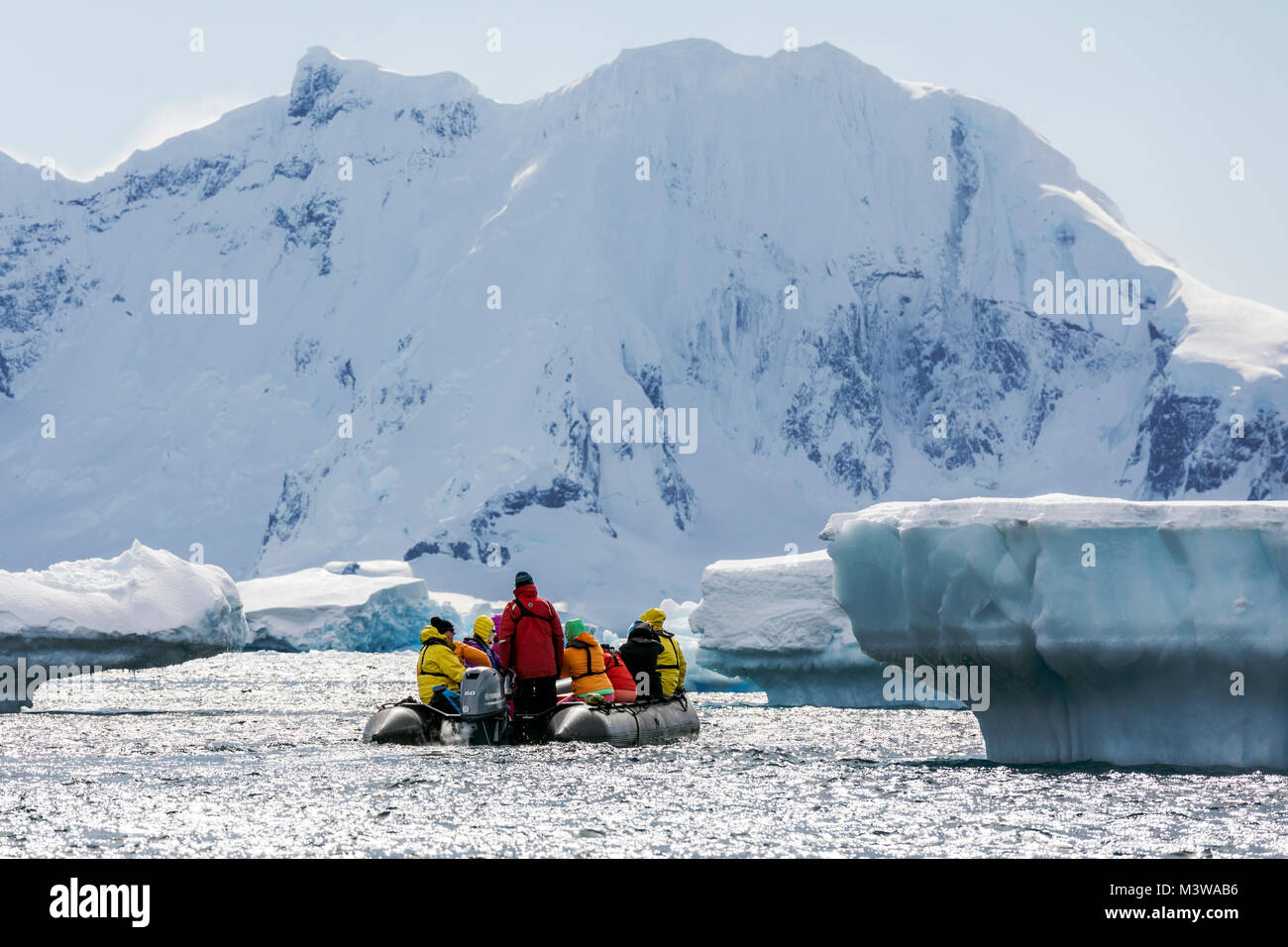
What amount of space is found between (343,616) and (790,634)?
52288 millimetres

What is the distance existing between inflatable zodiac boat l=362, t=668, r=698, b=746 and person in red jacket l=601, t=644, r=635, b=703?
0.39 m

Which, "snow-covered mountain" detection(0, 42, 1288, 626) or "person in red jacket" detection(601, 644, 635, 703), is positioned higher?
"snow-covered mountain" detection(0, 42, 1288, 626)

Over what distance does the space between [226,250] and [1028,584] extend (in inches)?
5650

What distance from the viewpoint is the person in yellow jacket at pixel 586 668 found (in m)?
20.3

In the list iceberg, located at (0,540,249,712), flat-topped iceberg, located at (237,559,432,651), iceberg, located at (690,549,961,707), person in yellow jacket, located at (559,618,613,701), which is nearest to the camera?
person in yellow jacket, located at (559,618,613,701)

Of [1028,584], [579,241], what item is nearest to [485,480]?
[579,241]

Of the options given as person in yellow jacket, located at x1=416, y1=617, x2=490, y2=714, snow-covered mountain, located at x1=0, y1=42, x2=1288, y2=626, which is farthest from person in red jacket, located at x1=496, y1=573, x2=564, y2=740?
snow-covered mountain, located at x1=0, y1=42, x2=1288, y2=626

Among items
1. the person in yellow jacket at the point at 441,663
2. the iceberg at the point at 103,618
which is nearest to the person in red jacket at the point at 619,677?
the person in yellow jacket at the point at 441,663

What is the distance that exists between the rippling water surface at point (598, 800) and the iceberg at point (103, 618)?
9.72 feet

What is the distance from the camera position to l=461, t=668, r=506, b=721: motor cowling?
19719 mm

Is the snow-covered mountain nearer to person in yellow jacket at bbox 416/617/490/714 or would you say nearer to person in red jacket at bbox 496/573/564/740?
person in yellow jacket at bbox 416/617/490/714

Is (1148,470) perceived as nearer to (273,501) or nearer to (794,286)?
(794,286)

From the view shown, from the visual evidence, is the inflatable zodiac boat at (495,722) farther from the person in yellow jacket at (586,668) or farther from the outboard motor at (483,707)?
the person in yellow jacket at (586,668)

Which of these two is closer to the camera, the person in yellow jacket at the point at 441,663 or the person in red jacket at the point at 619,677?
the person in yellow jacket at the point at 441,663
